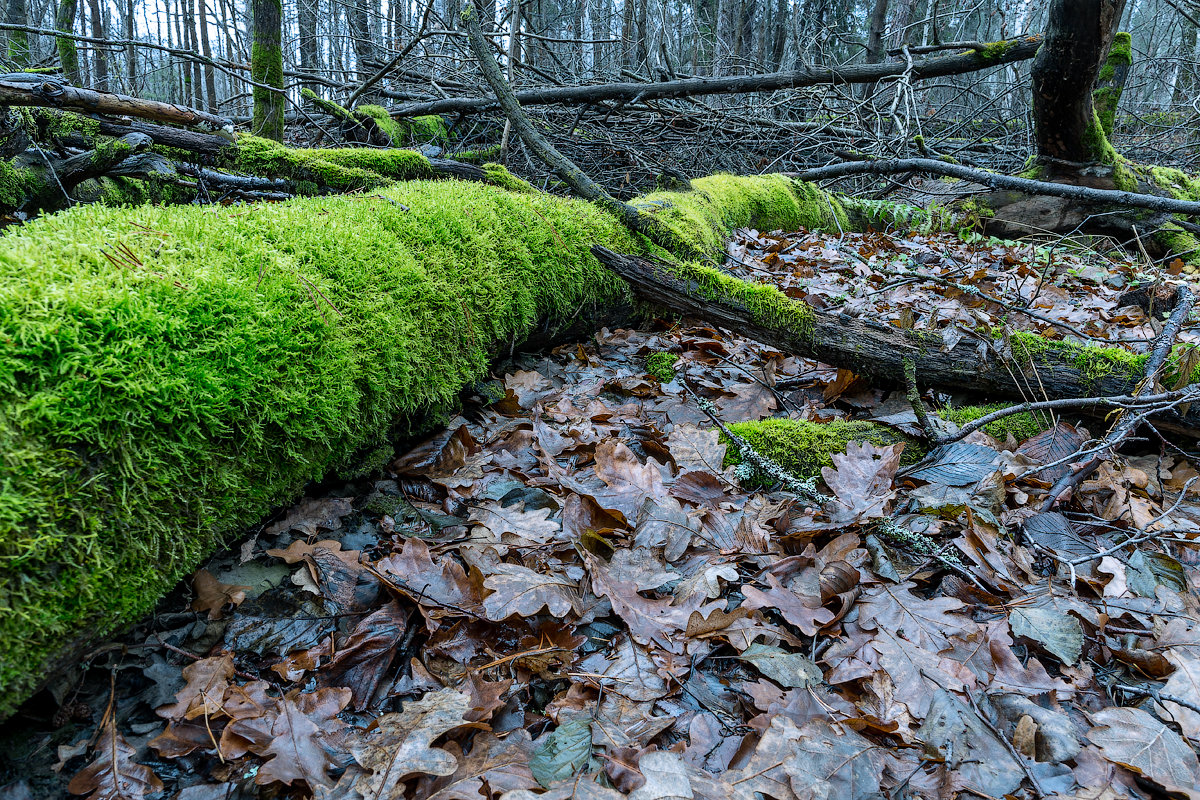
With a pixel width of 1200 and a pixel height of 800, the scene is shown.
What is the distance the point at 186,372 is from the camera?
1.52 metres

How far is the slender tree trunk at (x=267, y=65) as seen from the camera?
19.1ft

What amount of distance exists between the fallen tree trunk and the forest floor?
230 millimetres

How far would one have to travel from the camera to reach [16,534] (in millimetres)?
1169

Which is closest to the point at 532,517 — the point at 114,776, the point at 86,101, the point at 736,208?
the point at 114,776

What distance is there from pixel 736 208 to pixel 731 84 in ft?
8.60

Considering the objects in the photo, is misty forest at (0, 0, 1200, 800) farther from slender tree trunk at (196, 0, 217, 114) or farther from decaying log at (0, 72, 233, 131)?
slender tree trunk at (196, 0, 217, 114)

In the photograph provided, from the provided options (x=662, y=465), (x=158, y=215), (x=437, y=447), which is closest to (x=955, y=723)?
(x=662, y=465)

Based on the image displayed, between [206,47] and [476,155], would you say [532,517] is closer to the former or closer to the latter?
[476,155]

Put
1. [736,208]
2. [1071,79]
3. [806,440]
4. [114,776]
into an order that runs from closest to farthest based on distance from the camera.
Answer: [114,776] < [806,440] < [1071,79] < [736,208]

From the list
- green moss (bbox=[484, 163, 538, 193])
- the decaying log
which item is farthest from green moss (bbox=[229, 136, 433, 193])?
green moss (bbox=[484, 163, 538, 193])

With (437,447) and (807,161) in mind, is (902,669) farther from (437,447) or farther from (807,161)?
(807,161)

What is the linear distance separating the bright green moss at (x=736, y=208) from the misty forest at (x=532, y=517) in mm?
667

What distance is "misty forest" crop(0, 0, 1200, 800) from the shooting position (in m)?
1.33

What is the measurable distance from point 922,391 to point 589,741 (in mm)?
2421
